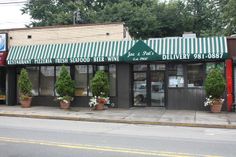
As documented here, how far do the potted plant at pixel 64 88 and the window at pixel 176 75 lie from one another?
567 cm

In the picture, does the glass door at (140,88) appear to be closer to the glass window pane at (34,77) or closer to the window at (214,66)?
the window at (214,66)

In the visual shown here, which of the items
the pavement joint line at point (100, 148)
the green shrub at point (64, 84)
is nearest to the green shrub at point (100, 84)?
the green shrub at point (64, 84)

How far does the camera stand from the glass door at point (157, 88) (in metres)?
23.9

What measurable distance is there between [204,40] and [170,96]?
11.7 feet

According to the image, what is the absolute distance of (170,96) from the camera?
2258 cm

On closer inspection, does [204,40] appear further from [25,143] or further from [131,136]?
[25,143]

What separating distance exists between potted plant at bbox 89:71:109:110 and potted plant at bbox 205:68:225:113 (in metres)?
5.51

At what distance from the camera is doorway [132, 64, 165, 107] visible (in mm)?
23938

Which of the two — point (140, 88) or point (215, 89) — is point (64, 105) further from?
point (215, 89)

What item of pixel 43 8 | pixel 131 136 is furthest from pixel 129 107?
pixel 43 8

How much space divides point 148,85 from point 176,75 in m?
2.09

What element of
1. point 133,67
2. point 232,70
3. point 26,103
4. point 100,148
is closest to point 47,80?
point 26,103

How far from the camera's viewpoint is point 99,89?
22.6 metres

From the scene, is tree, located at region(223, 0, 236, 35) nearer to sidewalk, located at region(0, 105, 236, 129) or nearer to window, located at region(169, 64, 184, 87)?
window, located at region(169, 64, 184, 87)
